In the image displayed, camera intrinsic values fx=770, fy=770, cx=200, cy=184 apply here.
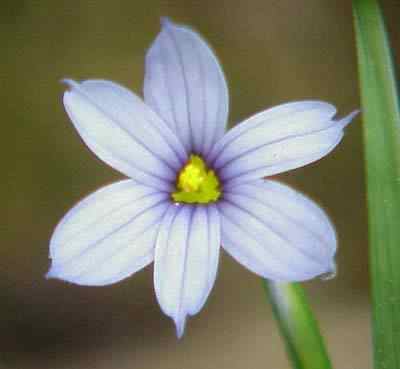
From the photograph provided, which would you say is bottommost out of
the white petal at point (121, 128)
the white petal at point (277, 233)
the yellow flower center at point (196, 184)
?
the white petal at point (277, 233)

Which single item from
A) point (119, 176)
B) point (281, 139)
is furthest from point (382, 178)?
point (119, 176)

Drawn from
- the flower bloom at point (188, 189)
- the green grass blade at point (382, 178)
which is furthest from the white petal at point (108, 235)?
the green grass blade at point (382, 178)

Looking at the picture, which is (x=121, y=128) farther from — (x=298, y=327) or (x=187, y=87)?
(x=298, y=327)

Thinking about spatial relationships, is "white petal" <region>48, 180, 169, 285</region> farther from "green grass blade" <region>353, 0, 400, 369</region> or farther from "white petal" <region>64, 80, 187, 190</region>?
"green grass blade" <region>353, 0, 400, 369</region>

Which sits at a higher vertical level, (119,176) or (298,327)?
(119,176)

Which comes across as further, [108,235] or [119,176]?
[119,176]

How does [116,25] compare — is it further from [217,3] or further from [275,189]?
[275,189]

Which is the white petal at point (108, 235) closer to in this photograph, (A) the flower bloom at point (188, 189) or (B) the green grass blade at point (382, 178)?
(A) the flower bloom at point (188, 189)
